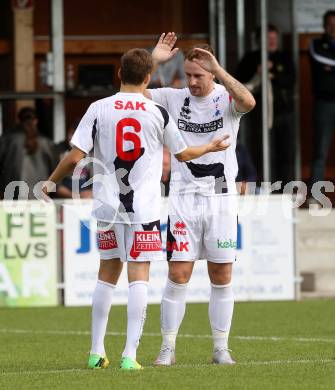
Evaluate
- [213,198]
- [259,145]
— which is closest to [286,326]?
[213,198]

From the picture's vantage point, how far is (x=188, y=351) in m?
10.7

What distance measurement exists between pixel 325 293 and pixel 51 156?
3.74 metres

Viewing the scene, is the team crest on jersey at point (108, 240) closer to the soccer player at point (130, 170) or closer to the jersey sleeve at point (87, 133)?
the soccer player at point (130, 170)

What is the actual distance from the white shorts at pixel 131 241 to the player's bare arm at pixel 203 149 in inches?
17.8

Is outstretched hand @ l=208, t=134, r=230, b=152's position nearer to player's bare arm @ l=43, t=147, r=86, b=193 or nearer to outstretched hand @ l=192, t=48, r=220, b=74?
outstretched hand @ l=192, t=48, r=220, b=74

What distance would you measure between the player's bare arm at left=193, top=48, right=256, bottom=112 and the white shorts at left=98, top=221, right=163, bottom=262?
3.37 ft

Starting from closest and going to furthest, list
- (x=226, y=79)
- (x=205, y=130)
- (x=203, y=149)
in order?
(x=203, y=149) → (x=226, y=79) → (x=205, y=130)

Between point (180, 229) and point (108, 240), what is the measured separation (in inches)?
29.4

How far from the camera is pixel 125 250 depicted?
893cm

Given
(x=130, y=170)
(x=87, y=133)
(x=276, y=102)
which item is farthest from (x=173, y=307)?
(x=276, y=102)

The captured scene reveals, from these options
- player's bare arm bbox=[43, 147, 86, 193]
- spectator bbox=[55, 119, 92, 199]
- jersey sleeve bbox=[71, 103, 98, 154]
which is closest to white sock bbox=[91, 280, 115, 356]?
player's bare arm bbox=[43, 147, 86, 193]

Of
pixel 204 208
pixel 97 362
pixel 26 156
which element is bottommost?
pixel 26 156

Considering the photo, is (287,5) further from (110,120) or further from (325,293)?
(110,120)

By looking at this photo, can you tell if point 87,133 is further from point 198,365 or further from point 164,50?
point 198,365
